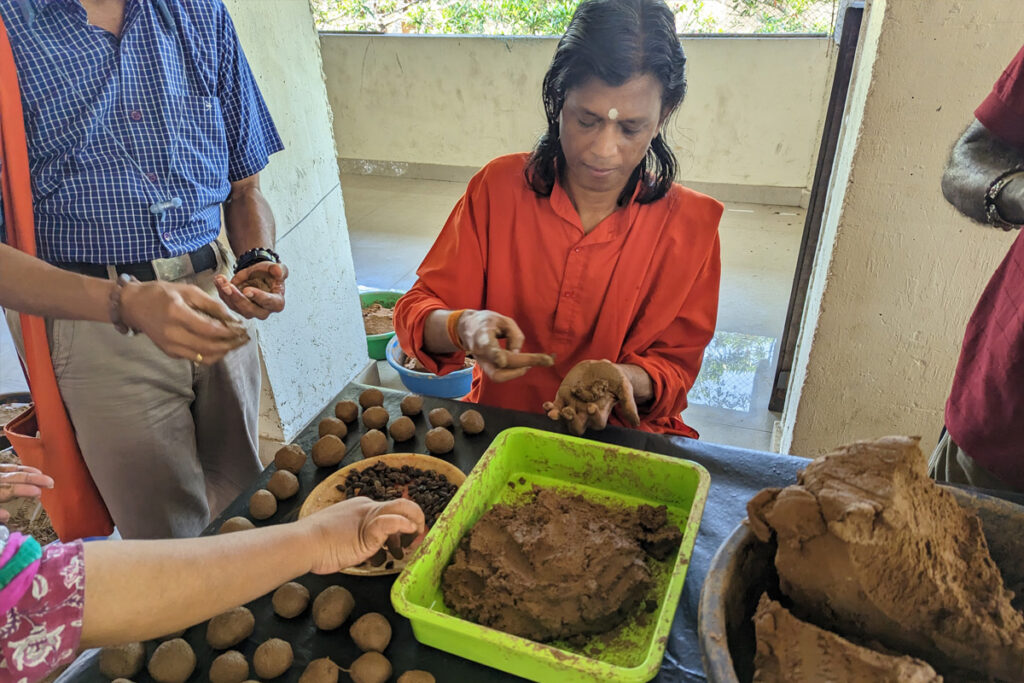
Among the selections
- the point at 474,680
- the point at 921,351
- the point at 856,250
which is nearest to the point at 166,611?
the point at 474,680

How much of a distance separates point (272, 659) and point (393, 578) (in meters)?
0.24

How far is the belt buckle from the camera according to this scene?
5.34 ft

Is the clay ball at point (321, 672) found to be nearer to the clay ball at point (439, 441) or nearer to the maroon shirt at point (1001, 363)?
the clay ball at point (439, 441)

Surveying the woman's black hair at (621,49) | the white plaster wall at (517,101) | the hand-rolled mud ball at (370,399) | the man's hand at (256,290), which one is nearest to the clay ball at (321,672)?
the hand-rolled mud ball at (370,399)

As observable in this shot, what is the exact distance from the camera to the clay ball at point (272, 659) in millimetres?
996

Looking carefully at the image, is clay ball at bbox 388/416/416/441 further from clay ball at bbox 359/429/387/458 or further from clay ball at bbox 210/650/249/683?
clay ball at bbox 210/650/249/683

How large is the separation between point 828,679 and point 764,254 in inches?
184

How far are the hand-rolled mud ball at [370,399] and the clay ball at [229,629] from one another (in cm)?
64

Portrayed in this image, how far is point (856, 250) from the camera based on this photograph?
81.7 inches

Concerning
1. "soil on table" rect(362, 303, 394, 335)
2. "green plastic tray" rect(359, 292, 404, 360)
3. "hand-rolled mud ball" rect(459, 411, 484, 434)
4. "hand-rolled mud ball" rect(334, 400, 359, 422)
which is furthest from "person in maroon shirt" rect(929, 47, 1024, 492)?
"soil on table" rect(362, 303, 394, 335)

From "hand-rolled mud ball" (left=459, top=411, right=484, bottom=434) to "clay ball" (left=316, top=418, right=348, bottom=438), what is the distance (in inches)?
11.3

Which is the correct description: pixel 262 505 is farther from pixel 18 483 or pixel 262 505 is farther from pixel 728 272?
pixel 728 272

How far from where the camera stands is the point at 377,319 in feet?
13.1

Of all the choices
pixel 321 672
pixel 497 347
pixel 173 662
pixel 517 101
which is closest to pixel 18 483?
pixel 173 662
